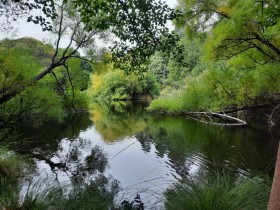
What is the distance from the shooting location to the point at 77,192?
4535 mm

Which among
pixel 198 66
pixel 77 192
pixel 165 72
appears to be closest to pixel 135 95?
pixel 165 72

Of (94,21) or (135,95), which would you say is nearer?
(94,21)

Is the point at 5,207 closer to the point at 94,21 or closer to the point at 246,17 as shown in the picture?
the point at 94,21

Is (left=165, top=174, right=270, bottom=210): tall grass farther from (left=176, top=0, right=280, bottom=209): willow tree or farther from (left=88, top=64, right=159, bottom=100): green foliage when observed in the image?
(left=88, top=64, right=159, bottom=100): green foliage

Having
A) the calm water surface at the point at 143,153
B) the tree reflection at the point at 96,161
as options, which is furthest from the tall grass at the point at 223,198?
the tree reflection at the point at 96,161

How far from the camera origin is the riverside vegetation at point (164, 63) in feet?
13.3

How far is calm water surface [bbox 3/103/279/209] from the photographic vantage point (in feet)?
29.0

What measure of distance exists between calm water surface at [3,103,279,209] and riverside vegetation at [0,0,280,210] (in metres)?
0.75

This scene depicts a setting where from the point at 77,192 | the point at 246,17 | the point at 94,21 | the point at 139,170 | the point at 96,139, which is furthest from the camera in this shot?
the point at 96,139

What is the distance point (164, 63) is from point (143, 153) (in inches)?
191

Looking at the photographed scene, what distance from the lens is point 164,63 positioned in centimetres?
1412

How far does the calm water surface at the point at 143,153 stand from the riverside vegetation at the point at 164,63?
2.46ft

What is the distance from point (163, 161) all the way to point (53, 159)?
4.66 meters

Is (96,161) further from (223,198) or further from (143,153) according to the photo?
(223,198)
